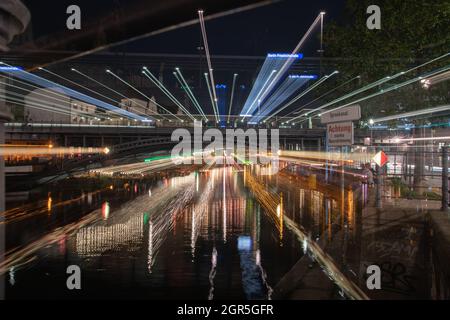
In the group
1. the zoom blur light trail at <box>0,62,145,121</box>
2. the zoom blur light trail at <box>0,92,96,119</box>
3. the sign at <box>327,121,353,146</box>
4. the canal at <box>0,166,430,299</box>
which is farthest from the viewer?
the zoom blur light trail at <box>0,92,96,119</box>

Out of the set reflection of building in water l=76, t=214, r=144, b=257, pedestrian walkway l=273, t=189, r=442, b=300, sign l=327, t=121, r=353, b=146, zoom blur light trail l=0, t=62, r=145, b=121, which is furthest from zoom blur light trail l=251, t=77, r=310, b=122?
pedestrian walkway l=273, t=189, r=442, b=300

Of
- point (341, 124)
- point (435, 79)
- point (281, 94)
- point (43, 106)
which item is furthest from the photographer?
point (281, 94)

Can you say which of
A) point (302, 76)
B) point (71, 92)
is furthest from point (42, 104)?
point (302, 76)

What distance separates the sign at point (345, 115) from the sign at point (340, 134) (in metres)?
0.21

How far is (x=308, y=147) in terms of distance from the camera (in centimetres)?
5722

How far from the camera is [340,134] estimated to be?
12.9m

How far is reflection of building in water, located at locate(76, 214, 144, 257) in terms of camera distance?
36.4 ft

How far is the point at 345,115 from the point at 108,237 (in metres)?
7.41

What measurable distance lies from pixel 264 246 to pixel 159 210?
26.5 ft

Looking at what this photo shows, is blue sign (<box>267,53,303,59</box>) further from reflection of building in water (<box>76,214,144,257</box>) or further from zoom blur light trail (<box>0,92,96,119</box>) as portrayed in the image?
reflection of building in water (<box>76,214,144,257</box>)

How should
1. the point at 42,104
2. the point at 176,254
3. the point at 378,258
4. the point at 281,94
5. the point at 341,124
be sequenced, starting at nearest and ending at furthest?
1. the point at 378,258
2. the point at 176,254
3. the point at 341,124
4. the point at 42,104
5. the point at 281,94

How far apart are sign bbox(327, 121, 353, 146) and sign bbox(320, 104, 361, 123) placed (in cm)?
21

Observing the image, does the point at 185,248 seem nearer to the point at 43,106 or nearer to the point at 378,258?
the point at 378,258
